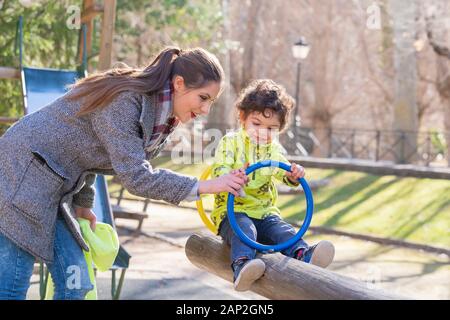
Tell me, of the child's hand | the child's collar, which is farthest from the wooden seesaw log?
the child's collar

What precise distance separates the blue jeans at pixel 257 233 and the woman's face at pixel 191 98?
0.73 meters

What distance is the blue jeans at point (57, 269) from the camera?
3.73m

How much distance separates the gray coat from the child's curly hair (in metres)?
0.83

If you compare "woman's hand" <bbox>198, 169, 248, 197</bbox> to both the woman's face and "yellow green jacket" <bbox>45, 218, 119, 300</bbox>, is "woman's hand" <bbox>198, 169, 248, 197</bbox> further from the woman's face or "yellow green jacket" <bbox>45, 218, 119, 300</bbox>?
"yellow green jacket" <bbox>45, 218, 119, 300</bbox>

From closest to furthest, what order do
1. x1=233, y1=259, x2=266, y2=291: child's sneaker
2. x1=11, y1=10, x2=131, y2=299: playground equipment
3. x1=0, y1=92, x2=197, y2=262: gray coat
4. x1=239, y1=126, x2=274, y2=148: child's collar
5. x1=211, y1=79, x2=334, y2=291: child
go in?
x1=0, y1=92, x2=197, y2=262: gray coat → x1=233, y1=259, x2=266, y2=291: child's sneaker → x1=211, y1=79, x2=334, y2=291: child → x1=239, y1=126, x2=274, y2=148: child's collar → x1=11, y1=10, x2=131, y2=299: playground equipment

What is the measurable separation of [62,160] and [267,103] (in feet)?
3.86

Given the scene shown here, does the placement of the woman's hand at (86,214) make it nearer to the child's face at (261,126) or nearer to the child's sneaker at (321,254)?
the child's face at (261,126)

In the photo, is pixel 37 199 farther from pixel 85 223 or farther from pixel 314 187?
pixel 314 187

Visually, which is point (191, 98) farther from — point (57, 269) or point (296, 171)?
point (57, 269)

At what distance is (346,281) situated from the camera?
11.8 ft

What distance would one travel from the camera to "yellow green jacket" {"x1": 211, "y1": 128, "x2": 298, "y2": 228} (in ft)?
14.8

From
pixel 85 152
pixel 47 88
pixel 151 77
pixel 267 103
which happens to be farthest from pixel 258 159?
pixel 47 88

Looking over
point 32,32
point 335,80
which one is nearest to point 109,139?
point 32,32

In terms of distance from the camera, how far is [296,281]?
12.5 ft
